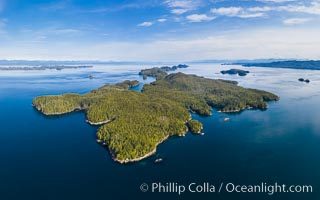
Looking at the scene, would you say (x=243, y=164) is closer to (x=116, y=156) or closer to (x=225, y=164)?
(x=225, y=164)

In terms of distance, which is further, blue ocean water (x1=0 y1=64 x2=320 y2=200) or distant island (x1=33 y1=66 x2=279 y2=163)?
distant island (x1=33 y1=66 x2=279 y2=163)

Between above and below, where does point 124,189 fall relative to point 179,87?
below

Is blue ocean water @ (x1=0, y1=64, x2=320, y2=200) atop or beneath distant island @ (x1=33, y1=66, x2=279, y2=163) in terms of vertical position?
beneath

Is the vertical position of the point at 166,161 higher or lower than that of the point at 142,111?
lower

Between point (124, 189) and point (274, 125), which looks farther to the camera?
point (274, 125)

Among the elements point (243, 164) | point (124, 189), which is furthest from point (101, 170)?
point (243, 164)

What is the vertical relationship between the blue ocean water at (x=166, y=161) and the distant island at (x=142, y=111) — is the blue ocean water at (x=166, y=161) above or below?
below

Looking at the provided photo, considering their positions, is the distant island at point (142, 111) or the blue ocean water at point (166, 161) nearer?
the blue ocean water at point (166, 161)

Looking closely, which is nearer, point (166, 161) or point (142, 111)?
point (166, 161)
